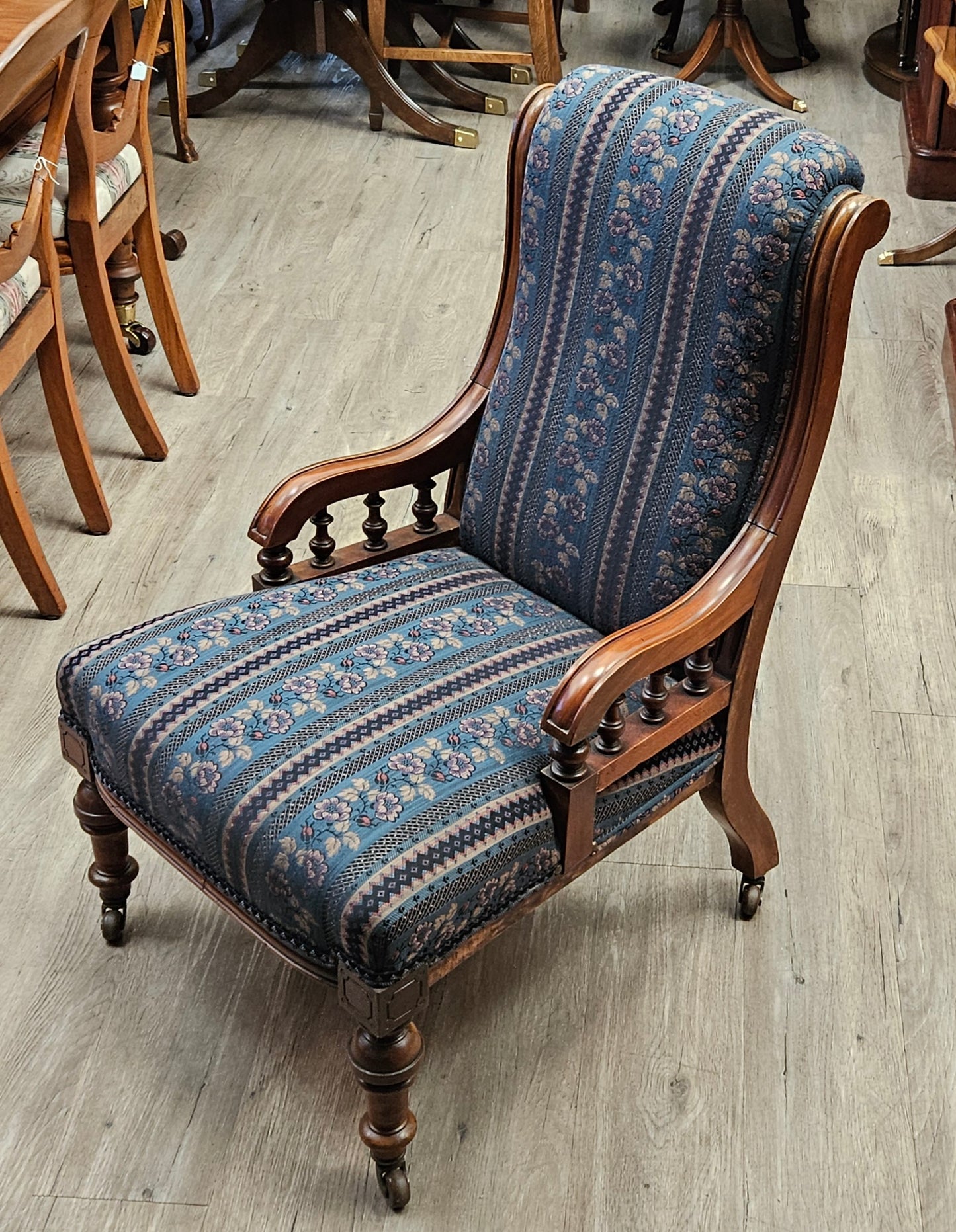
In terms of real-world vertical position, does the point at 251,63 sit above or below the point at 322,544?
below

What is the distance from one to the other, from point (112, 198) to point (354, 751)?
1.56 metres

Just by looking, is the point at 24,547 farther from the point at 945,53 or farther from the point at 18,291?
the point at 945,53

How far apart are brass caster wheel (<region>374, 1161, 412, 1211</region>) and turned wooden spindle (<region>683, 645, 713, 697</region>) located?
1.92 feet

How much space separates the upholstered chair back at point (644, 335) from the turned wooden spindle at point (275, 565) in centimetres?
25

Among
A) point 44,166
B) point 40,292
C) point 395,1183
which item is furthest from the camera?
point 40,292

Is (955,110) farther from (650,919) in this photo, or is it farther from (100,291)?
(650,919)

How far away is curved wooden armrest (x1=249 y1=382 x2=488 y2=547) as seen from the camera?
1.71 m

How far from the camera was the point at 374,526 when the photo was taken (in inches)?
71.0

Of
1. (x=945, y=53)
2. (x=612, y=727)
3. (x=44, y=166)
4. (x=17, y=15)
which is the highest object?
(x=17, y=15)

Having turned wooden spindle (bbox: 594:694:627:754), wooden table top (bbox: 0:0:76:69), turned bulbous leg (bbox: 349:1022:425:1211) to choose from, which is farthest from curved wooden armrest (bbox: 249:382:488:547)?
wooden table top (bbox: 0:0:76:69)

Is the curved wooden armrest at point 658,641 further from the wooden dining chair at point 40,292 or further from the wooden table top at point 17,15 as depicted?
the wooden table top at point 17,15

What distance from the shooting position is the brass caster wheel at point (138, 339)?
306 cm

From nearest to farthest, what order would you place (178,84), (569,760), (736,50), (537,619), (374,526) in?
(569,760) → (537,619) → (374,526) → (178,84) → (736,50)

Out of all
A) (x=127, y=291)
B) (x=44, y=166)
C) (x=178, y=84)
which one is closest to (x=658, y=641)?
(x=44, y=166)
